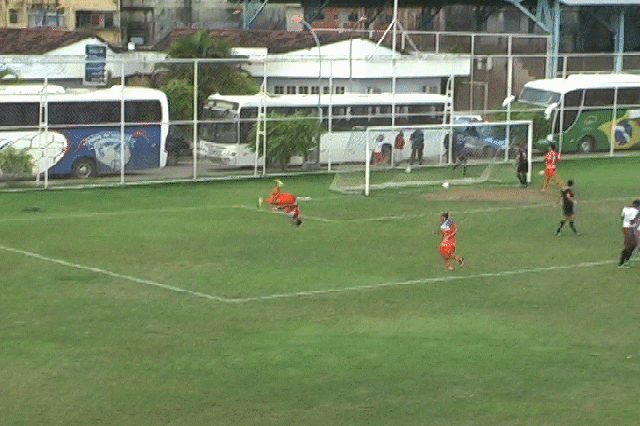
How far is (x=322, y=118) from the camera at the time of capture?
49.8m

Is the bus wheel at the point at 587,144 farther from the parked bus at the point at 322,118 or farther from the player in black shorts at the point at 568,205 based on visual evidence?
the player in black shorts at the point at 568,205

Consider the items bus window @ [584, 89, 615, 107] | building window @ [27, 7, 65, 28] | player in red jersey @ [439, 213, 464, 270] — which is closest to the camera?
player in red jersey @ [439, 213, 464, 270]

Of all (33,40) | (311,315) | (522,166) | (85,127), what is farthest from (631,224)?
(33,40)

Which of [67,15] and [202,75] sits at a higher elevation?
[67,15]

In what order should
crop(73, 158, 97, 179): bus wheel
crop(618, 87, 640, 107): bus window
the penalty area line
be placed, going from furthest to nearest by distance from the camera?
crop(618, 87, 640, 107): bus window
crop(73, 158, 97, 179): bus wheel
the penalty area line

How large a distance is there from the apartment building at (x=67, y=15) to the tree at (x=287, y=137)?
99.6 feet

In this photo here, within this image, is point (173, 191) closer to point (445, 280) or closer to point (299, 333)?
point (445, 280)

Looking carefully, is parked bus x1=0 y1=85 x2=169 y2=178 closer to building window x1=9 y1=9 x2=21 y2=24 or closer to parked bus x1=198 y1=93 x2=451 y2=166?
parked bus x1=198 y1=93 x2=451 y2=166

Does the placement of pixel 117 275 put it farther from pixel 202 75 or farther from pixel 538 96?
pixel 538 96

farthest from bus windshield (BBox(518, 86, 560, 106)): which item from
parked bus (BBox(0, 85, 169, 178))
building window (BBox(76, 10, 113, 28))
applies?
building window (BBox(76, 10, 113, 28))

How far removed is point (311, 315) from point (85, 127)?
2035 centimetres

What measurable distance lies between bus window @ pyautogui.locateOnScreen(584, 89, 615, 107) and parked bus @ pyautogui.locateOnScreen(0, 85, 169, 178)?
17705 mm

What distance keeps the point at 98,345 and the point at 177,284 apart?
557cm

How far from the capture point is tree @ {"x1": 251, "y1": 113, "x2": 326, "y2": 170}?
48.2 metres
